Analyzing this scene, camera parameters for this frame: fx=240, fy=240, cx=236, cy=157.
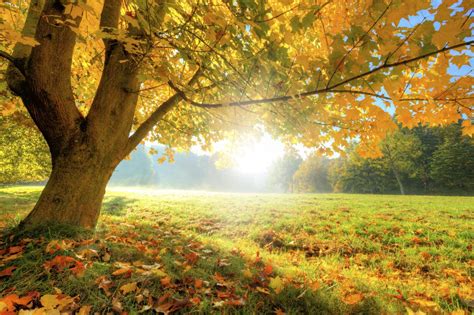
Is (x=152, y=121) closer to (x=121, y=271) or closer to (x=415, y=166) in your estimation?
(x=121, y=271)

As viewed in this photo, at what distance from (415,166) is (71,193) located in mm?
48113

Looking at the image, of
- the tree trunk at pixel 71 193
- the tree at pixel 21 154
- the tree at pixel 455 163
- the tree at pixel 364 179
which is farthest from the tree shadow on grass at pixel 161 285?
the tree at pixel 455 163

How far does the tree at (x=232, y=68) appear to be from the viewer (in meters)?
1.66

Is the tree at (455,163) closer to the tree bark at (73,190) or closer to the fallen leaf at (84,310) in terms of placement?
the tree bark at (73,190)

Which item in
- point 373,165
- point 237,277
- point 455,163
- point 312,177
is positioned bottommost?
point 237,277

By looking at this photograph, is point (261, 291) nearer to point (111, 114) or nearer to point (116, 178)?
point (111, 114)

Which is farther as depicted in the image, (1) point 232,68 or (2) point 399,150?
(2) point 399,150

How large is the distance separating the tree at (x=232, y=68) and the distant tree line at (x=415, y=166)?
29.5 metres

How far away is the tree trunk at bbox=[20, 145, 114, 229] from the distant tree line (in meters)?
30.6

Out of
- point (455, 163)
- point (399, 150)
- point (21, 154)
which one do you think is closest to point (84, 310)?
point (21, 154)

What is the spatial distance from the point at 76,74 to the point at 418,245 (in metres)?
8.45

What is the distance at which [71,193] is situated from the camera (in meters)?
3.10

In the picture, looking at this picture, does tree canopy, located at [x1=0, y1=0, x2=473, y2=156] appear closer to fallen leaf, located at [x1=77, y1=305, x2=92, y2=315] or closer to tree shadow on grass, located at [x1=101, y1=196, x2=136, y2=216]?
fallen leaf, located at [x1=77, y1=305, x2=92, y2=315]

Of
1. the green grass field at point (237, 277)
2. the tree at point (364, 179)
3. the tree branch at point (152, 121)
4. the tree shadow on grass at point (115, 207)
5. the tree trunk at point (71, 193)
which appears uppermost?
the tree at point (364, 179)
